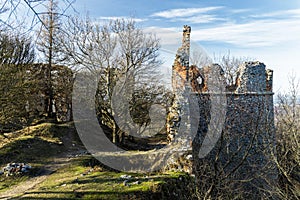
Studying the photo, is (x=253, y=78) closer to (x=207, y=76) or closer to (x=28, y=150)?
(x=207, y=76)

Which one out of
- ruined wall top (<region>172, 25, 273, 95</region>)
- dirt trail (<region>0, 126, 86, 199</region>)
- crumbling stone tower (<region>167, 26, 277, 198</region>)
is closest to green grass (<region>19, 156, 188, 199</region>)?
dirt trail (<region>0, 126, 86, 199</region>)

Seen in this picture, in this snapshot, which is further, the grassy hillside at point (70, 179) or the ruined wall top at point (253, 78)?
the ruined wall top at point (253, 78)

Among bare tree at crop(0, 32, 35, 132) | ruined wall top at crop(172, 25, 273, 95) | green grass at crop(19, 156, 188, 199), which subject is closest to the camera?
green grass at crop(19, 156, 188, 199)

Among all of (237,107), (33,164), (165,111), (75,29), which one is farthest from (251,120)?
(75,29)

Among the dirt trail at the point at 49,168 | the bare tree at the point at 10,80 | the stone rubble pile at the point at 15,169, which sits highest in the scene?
the bare tree at the point at 10,80

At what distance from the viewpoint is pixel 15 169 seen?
7.86 metres

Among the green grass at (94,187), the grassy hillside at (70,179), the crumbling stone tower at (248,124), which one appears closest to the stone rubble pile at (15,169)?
the grassy hillside at (70,179)

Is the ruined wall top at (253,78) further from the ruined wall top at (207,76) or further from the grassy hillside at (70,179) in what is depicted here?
the grassy hillside at (70,179)

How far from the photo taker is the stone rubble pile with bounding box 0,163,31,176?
7.78 meters

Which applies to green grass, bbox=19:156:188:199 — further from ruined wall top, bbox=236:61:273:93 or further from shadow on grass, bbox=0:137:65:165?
ruined wall top, bbox=236:61:273:93

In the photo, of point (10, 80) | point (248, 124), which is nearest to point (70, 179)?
point (10, 80)

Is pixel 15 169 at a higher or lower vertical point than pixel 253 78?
lower

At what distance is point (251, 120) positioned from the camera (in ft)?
31.4

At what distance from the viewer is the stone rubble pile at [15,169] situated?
7785 millimetres
